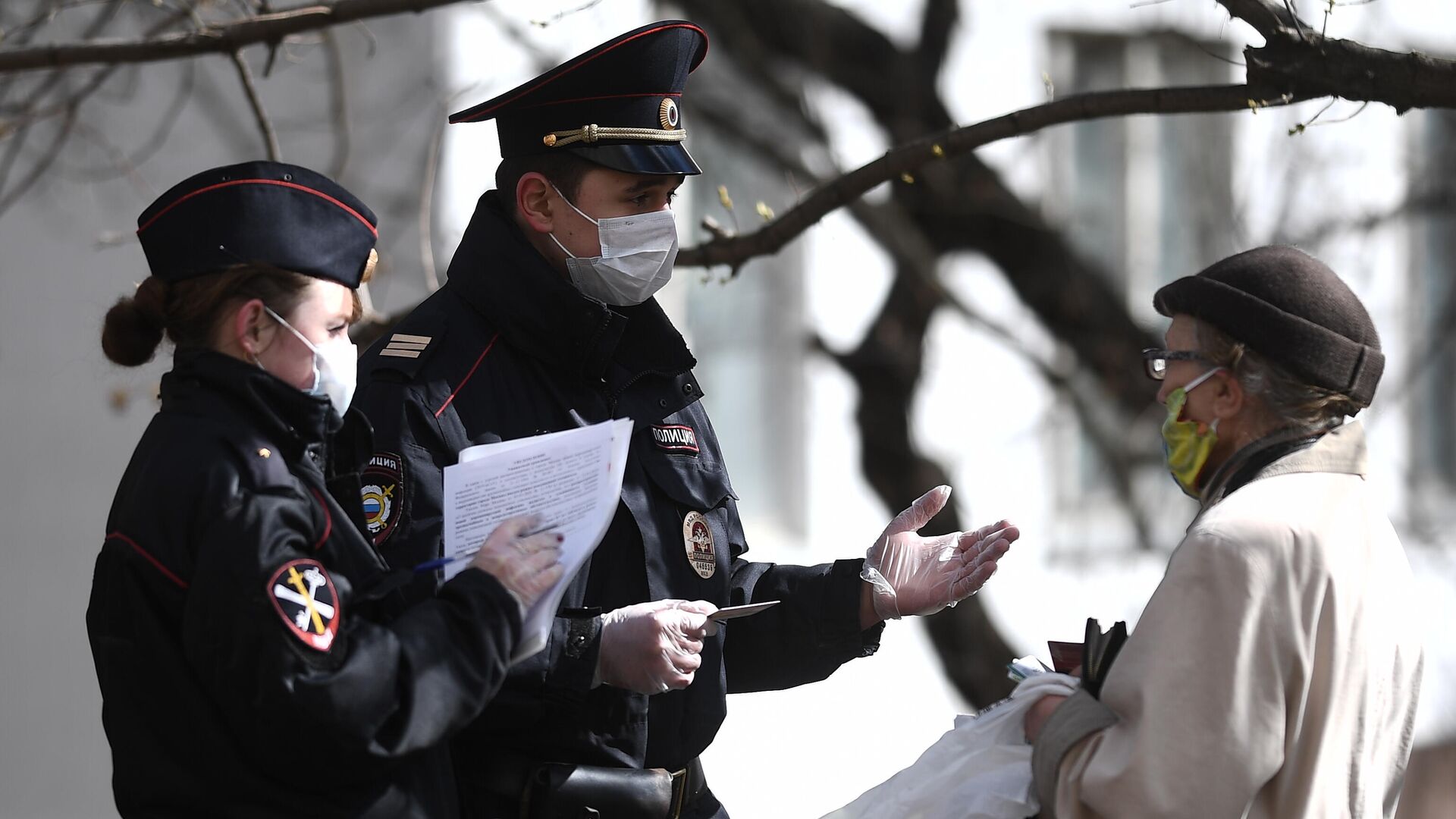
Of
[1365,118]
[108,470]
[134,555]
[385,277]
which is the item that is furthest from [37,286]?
[1365,118]

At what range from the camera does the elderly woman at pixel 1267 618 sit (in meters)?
2.00

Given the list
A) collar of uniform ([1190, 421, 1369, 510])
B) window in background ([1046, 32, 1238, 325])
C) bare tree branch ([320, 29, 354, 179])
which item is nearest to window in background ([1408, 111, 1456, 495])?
window in background ([1046, 32, 1238, 325])

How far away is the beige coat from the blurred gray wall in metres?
3.39

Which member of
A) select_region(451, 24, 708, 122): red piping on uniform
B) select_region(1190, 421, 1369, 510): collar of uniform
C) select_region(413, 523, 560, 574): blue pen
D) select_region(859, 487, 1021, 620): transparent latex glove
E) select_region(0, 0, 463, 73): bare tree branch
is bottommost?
select_region(859, 487, 1021, 620): transparent latex glove

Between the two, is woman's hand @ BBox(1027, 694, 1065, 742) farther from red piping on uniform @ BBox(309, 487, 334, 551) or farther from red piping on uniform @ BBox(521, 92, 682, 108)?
red piping on uniform @ BBox(521, 92, 682, 108)

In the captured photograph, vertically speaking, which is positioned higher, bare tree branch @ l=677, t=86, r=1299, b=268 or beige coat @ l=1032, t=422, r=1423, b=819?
bare tree branch @ l=677, t=86, r=1299, b=268

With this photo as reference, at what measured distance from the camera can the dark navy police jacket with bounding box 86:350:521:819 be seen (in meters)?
1.67

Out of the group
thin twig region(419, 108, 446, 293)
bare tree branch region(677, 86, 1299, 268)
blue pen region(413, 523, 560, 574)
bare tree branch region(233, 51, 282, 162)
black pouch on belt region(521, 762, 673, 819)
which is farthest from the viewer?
thin twig region(419, 108, 446, 293)

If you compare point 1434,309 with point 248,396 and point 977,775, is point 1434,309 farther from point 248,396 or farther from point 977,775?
point 248,396

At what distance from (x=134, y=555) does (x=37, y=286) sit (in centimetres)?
378

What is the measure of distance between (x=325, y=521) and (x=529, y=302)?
689 millimetres

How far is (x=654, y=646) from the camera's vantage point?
83.8 inches

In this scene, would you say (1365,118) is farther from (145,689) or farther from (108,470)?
(145,689)

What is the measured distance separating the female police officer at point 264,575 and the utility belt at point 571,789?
0.28 m
